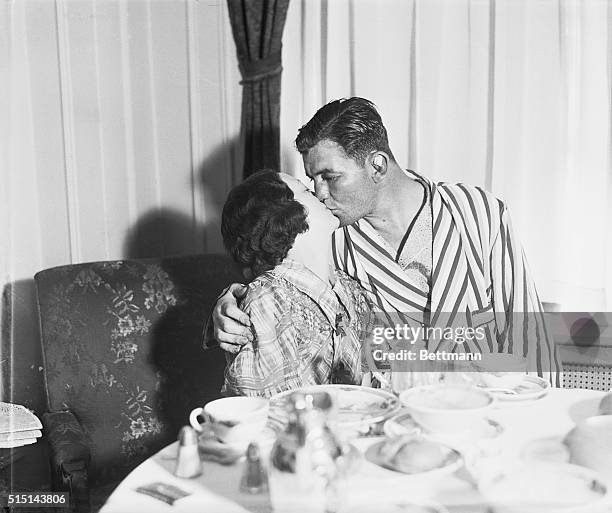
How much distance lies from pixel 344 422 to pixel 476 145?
1169 mm

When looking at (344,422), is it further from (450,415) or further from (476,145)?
(476,145)

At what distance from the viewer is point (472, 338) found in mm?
1622

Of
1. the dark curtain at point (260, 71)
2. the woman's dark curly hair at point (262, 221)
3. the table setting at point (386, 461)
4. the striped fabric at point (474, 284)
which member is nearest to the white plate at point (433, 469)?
the table setting at point (386, 461)

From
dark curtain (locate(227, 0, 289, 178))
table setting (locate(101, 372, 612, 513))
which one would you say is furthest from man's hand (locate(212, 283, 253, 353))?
dark curtain (locate(227, 0, 289, 178))

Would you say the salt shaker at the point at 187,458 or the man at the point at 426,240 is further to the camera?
the man at the point at 426,240

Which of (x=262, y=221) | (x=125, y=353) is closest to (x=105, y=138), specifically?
(x=125, y=353)

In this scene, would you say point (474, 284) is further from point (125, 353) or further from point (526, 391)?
point (125, 353)

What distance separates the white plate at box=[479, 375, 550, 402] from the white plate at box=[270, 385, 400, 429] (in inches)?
7.1

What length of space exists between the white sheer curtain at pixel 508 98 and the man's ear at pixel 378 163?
1.09ft

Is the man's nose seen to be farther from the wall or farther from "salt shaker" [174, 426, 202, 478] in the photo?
"salt shaker" [174, 426, 202, 478]

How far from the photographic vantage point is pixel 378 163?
1636 mm

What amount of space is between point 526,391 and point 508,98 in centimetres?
103

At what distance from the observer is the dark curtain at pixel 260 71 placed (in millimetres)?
1992

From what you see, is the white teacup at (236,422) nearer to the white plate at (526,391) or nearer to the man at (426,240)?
the white plate at (526,391)
